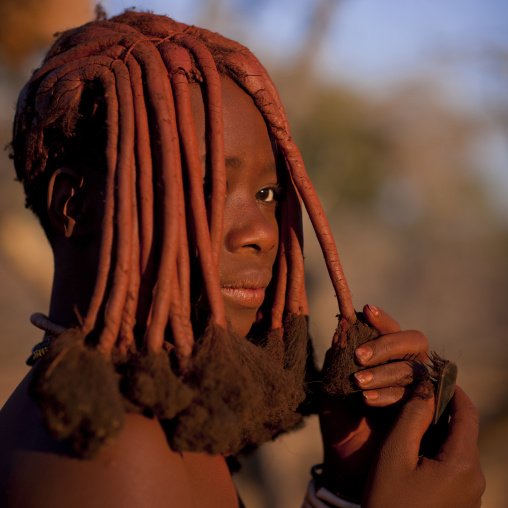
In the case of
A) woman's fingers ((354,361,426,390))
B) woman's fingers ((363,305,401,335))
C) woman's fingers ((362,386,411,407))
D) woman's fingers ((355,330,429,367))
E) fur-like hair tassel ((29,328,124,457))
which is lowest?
woman's fingers ((362,386,411,407))

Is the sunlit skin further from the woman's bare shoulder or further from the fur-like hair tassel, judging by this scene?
the fur-like hair tassel

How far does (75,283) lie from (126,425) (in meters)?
0.58

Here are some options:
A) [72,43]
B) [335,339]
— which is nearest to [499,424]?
[335,339]

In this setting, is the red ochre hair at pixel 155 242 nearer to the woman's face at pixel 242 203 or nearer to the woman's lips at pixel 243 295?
the woman's face at pixel 242 203

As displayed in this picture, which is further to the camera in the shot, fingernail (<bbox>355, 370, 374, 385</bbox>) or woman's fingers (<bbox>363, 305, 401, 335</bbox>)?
woman's fingers (<bbox>363, 305, 401, 335</bbox>)

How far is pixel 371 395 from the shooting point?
1892mm

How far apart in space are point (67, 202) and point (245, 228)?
64 cm

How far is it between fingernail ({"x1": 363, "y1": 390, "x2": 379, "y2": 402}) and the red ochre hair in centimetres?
25

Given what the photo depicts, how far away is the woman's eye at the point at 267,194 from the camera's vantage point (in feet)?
6.79

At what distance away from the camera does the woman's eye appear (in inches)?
81.4

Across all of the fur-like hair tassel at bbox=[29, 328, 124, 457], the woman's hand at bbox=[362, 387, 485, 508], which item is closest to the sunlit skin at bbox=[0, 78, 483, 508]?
the woman's hand at bbox=[362, 387, 485, 508]

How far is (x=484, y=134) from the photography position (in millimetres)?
5656

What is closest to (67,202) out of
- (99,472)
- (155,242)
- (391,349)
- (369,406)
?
(155,242)

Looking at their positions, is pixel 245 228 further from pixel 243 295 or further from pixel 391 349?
pixel 391 349
